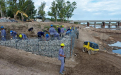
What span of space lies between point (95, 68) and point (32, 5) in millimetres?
41618

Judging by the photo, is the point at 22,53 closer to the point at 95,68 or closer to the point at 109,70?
the point at 95,68

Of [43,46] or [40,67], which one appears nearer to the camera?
[40,67]

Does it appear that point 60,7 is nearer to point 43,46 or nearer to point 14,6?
point 14,6

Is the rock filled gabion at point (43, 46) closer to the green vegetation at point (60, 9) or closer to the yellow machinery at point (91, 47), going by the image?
the yellow machinery at point (91, 47)

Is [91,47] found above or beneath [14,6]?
beneath

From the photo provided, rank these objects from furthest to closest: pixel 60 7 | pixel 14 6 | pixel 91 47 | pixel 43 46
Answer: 1. pixel 60 7
2. pixel 14 6
3. pixel 91 47
4. pixel 43 46

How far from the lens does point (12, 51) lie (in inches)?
338

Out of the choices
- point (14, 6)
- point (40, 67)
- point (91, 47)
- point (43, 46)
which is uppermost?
point (14, 6)

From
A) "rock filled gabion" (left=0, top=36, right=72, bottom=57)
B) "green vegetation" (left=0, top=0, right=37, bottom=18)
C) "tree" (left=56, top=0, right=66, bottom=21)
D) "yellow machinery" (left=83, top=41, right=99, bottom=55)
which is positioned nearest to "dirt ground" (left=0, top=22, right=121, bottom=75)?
"rock filled gabion" (left=0, top=36, right=72, bottom=57)

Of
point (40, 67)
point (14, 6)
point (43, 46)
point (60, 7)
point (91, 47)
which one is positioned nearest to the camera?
point (40, 67)

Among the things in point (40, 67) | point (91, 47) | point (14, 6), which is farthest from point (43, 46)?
point (14, 6)

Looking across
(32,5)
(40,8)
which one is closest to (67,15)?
(40,8)

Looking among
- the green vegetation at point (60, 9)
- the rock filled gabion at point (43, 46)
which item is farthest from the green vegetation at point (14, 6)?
the rock filled gabion at point (43, 46)

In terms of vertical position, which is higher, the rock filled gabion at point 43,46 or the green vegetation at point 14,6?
the green vegetation at point 14,6
